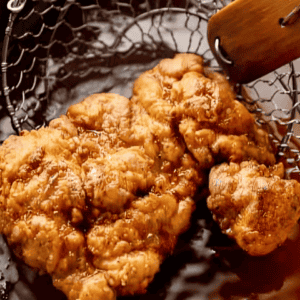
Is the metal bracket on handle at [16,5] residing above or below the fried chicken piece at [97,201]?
above

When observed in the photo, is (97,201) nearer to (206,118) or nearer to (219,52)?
(206,118)

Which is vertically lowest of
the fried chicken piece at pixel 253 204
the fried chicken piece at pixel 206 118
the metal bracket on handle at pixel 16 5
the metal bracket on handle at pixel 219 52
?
the fried chicken piece at pixel 253 204

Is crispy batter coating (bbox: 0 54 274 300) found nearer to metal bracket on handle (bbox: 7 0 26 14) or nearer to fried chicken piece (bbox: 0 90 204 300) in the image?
fried chicken piece (bbox: 0 90 204 300)

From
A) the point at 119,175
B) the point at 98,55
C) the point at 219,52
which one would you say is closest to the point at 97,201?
the point at 119,175

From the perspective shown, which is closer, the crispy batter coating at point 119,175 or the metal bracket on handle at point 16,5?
the crispy batter coating at point 119,175

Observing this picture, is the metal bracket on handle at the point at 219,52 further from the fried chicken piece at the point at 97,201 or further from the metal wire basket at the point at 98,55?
the fried chicken piece at the point at 97,201

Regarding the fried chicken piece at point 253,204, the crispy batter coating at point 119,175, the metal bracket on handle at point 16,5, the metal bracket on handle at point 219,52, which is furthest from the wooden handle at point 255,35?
the metal bracket on handle at point 16,5

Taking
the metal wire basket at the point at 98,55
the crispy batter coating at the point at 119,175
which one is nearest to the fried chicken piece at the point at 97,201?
the crispy batter coating at the point at 119,175

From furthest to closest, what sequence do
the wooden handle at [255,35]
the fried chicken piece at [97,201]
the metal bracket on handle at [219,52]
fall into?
1. the metal bracket on handle at [219,52]
2. the wooden handle at [255,35]
3. the fried chicken piece at [97,201]

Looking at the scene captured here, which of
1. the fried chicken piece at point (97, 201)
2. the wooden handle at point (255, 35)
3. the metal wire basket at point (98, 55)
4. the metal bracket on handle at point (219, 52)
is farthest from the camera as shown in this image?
the metal wire basket at point (98, 55)
